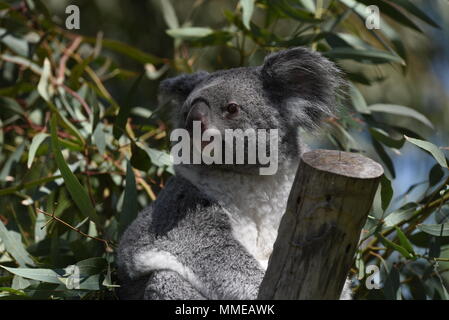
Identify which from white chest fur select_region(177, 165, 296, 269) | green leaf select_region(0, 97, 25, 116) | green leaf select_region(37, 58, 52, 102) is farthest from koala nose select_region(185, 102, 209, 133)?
green leaf select_region(0, 97, 25, 116)

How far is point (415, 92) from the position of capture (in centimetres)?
591

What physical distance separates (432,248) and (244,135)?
1071mm

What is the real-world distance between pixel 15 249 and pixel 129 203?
58cm

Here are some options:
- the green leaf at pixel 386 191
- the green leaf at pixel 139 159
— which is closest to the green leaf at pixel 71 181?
Answer: the green leaf at pixel 139 159

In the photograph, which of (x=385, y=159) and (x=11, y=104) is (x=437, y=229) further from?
(x=11, y=104)

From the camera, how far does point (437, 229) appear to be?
8.89ft

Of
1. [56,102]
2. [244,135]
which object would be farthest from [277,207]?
[56,102]

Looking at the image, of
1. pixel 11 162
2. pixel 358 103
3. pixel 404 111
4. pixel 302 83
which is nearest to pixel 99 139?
pixel 11 162

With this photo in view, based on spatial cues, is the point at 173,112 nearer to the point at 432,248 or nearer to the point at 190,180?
the point at 190,180

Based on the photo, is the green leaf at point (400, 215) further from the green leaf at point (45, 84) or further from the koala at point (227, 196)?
the green leaf at point (45, 84)

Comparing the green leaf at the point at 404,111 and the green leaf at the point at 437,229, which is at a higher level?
the green leaf at the point at 404,111

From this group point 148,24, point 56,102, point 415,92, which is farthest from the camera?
point 148,24

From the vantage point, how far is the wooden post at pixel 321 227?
180 cm
